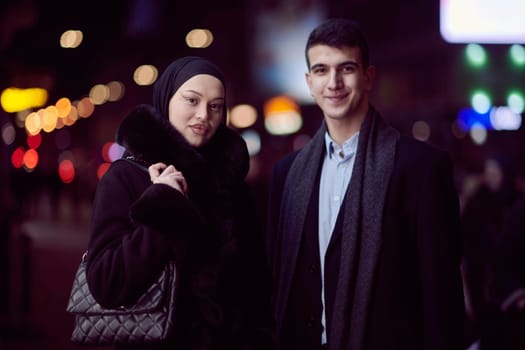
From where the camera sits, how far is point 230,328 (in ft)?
10.7

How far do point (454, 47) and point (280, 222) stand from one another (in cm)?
2556

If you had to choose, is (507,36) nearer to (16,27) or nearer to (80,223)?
(16,27)

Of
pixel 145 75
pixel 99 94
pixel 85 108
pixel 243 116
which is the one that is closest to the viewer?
pixel 243 116

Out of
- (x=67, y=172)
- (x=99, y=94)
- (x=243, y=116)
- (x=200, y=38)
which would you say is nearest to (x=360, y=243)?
(x=243, y=116)

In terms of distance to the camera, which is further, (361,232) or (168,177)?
(361,232)

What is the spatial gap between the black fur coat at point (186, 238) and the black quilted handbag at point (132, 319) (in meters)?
0.04

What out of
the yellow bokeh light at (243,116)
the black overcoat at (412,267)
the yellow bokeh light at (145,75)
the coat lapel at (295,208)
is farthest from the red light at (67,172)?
the black overcoat at (412,267)

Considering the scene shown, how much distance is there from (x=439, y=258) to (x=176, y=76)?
142 cm

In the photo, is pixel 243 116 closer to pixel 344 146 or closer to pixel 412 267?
pixel 344 146

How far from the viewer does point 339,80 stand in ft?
12.2

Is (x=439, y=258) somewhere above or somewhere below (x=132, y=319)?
above

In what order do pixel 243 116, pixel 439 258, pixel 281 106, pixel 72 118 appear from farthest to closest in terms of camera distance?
pixel 72 118 → pixel 243 116 → pixel 281 106 → pixel 439 258

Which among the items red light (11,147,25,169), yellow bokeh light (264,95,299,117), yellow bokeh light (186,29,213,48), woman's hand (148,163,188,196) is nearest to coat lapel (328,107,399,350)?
woman's hand (148,163,188,196)

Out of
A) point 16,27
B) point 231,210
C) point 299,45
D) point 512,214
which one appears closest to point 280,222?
point 231,210
